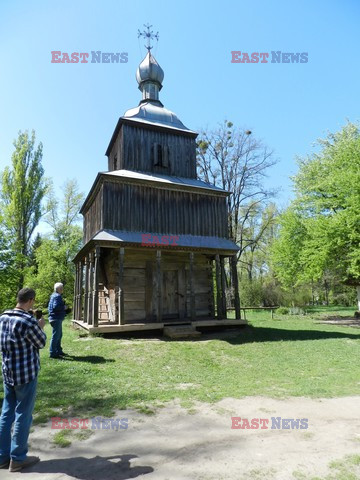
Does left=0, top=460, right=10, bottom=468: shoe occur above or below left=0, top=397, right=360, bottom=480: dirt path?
above

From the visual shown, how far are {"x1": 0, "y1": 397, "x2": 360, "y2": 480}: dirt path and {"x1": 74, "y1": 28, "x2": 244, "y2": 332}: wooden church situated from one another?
8459 mm

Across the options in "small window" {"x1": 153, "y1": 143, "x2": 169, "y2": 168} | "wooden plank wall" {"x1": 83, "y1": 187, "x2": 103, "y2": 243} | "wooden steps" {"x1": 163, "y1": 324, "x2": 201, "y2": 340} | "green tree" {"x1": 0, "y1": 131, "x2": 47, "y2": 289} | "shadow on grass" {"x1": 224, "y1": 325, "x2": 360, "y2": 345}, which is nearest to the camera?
"shadow on grass" {"x1": 224, "y1": 325, "x2": 360, "y2": 345}

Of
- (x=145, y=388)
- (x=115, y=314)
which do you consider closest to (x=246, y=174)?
(x=115, y=314)

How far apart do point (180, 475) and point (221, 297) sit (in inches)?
520

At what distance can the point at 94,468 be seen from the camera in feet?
12.0

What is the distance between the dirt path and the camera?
3.56 meters

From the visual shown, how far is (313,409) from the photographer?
5719 millimetres

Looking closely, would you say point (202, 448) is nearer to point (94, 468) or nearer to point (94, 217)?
point (94, 468)

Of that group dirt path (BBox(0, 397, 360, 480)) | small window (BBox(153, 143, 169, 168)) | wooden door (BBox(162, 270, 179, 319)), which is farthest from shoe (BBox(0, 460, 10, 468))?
small window (BBox(153, 143, 169, 168))

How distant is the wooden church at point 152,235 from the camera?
1481cm

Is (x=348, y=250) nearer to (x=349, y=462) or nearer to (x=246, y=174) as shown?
(x=246, y=174)

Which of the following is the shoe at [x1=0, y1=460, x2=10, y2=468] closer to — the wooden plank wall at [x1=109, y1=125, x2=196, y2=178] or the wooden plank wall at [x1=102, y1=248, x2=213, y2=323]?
the wooden plank wall at [x1=102, y1=248, x2=213, y2=323]

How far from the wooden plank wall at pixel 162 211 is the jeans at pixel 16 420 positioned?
11188 mm

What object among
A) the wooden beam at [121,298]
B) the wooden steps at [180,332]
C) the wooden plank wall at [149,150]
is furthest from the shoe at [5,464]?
the wooden plank wall at [149,150]
